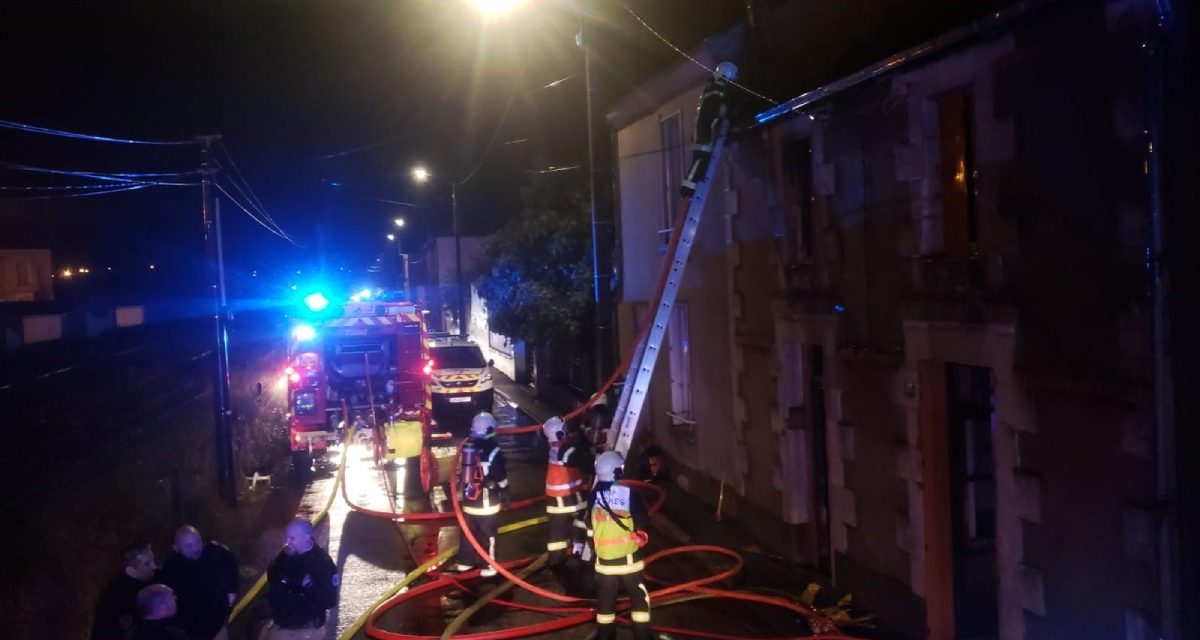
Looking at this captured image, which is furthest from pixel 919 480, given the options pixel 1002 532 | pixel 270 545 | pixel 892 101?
pixel 270 545

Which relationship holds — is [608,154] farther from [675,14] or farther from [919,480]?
[919,480]

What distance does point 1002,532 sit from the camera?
20.9ft

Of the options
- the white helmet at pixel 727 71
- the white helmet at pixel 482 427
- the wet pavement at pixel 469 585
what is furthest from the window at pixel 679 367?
the white helmet at pixel 482 427

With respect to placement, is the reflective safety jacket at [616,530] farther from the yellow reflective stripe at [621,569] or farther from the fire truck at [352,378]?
the fire truck at [352,378]

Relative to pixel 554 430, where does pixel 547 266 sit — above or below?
above

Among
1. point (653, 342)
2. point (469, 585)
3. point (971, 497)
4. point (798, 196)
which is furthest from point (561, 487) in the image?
point (971, 497)

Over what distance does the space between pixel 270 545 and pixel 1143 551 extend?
31.7ft

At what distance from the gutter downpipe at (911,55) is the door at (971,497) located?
8.43 feet

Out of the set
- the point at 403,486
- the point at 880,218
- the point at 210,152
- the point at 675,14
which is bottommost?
the point at 403,486

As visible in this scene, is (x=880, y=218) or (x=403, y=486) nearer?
(x=880, y=218)

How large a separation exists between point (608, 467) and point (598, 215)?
22.5ft

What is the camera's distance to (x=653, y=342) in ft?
32.0

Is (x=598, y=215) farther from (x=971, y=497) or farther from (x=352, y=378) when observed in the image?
(x=971, y=497)

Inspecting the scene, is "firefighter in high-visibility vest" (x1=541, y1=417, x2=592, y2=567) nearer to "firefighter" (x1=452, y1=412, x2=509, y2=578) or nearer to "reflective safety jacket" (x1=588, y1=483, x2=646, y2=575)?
"firefighter" (x1=452, y1=412, x2=509, y2=578)
